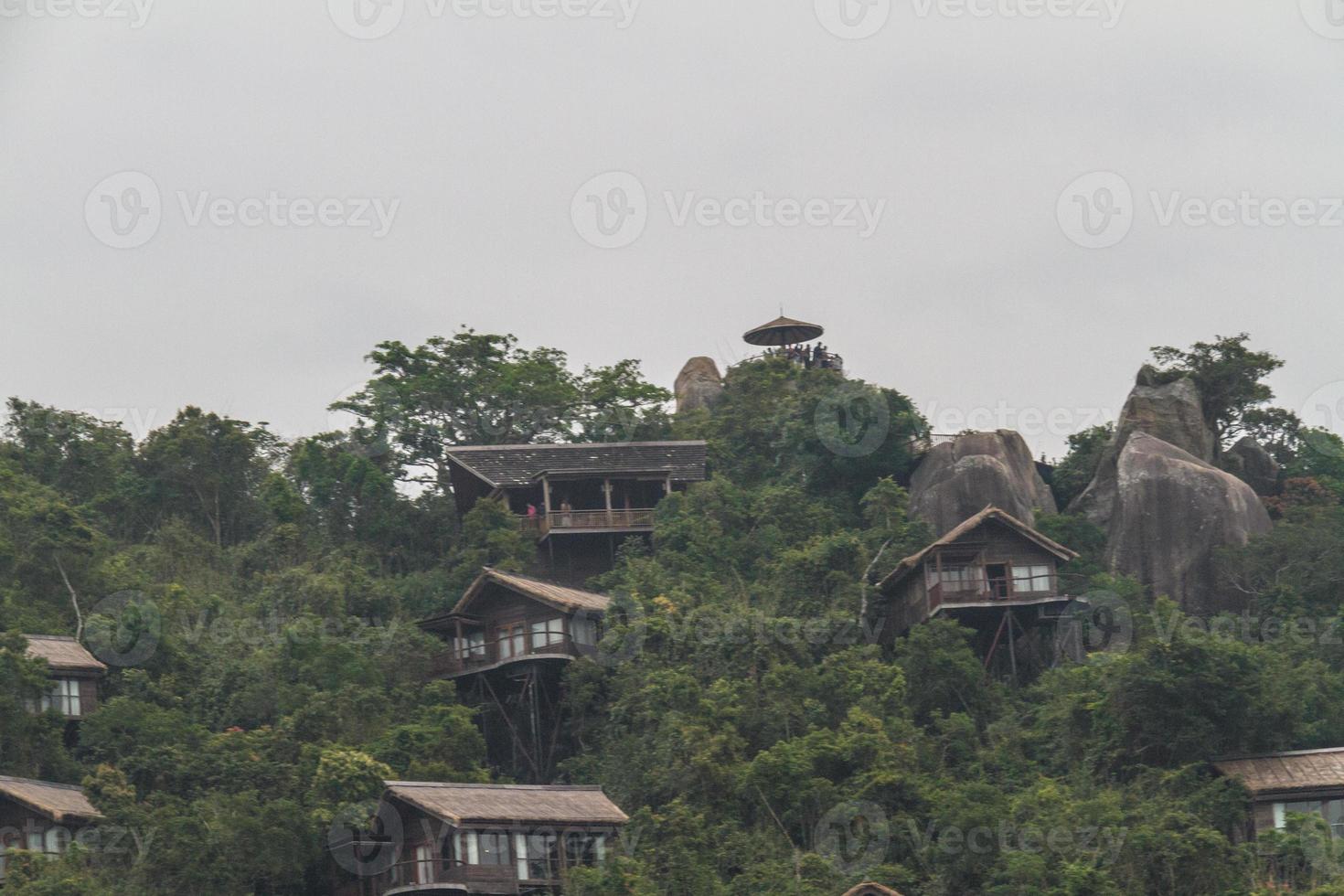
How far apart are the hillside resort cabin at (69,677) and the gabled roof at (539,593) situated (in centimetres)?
961

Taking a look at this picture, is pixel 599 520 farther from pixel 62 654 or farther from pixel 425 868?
pixel 425 868

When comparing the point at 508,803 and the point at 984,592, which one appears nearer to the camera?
the point at 508,803

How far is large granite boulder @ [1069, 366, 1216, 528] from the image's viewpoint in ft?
220

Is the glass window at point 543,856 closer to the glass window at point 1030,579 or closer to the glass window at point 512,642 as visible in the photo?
the glass window at point 512,642

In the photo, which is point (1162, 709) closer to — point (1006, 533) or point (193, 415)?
point (1006, 533)

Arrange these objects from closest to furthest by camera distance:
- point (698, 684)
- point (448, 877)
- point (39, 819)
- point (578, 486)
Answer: point (448, 877), point (39, 819), point (698, 684), point (578, 486)

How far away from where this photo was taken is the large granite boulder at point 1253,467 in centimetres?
6862

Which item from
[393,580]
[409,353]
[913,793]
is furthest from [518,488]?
[913,793]

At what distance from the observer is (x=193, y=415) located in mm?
70375

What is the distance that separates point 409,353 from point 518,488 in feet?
→ 34.2

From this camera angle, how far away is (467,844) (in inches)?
1815

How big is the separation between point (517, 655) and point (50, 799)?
1331cm

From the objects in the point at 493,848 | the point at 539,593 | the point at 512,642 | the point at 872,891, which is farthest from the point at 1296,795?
the point at 512,642

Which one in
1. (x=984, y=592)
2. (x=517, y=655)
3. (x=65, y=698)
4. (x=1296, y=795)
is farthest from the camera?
(x=984, y=592)
